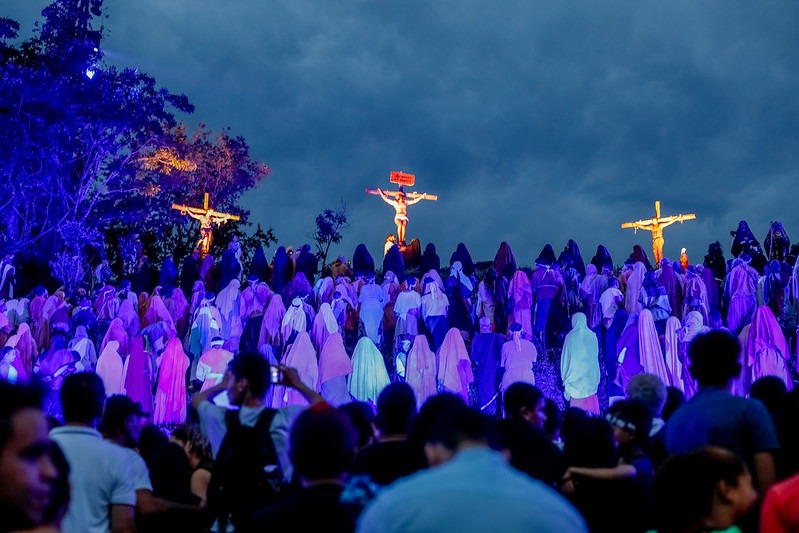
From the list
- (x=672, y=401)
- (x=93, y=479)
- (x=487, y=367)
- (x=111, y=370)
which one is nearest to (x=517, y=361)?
(x=487, y=367)

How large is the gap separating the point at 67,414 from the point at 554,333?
14279mm

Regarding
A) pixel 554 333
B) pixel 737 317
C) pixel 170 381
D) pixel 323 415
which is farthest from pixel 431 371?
pixel 323 415

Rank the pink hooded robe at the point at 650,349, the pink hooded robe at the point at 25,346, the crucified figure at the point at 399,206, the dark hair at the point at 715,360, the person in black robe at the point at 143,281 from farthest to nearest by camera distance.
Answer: the crucified figure at the point at 399,206 → the person in black robe at the point at 143,281 → the pink hooded robe at the point at 25,346 → the pink hooded robe at the point at 650,349 → the dark hair at the point at 715,360

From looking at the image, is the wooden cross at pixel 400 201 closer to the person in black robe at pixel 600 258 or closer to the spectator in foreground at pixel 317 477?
the person in black robe at pixel 600 258

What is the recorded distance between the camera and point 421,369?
14930 millimetres

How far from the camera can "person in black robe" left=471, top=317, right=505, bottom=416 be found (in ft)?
47.5

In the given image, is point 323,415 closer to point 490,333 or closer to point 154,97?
point 490,333

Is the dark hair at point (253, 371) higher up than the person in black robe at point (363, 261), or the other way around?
the person in black robe at point (363, 261)

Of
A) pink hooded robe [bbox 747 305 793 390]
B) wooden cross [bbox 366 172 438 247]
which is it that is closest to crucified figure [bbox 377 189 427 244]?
wooden cross [bbox 366 172 438 247]

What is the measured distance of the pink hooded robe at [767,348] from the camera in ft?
44.2

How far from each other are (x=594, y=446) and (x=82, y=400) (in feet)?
7.63

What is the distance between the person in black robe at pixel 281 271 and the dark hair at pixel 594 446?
16329 millimetres

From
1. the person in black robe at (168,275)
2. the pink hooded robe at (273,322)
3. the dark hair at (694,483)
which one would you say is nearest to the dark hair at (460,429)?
the dark hair at (694,483)

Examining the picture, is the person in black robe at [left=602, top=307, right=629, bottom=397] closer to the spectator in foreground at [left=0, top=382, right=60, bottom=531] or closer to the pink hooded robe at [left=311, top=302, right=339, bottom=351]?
the pink hooded robe at [left=311, top=302, right=339, bottom=351]
